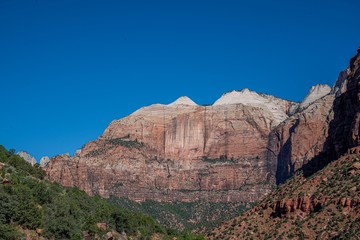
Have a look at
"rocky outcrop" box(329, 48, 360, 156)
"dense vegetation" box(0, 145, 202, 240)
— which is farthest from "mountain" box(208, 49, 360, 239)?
"dense vegetation" box(0, 145, 202, 240)

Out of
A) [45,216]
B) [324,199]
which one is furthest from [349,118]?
[45,216]

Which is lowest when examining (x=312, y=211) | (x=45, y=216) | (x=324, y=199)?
(x=45, y=216)

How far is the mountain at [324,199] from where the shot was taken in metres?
92.0

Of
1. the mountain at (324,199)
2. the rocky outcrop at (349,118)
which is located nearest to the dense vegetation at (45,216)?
the mountain at (324,199)

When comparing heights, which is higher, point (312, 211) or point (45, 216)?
point (312, 211)

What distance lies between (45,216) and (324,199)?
50741mm

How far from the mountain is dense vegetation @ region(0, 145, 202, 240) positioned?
22883 millimetres

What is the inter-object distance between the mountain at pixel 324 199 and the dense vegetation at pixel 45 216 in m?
22.9

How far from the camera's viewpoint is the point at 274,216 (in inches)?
4173

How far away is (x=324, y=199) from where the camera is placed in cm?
9731

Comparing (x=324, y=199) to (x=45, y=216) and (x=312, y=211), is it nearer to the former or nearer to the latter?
(x=312, y=211)

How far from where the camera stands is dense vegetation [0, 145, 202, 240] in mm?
56781

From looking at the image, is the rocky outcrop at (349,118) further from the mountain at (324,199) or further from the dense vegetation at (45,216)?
the dense vegetation at (45,216)

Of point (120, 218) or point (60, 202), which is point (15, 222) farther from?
point (120, 218)
